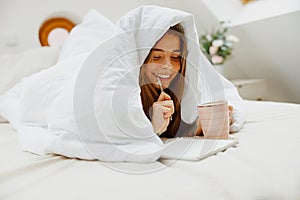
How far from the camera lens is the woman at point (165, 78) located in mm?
797

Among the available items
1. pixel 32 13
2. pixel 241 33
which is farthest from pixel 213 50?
pixel 32 13

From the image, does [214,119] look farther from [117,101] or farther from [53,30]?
[53,30]

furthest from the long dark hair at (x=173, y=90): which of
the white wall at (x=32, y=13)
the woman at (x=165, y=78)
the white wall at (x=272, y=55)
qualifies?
the white wall at (x=32, y=13)

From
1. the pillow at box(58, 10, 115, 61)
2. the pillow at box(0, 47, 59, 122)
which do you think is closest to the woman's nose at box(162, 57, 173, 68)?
the pillow at box(58, 10, 115, 61)

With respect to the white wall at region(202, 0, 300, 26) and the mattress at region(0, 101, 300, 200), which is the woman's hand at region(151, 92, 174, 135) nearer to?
the mattress at region(0, 101, 300, 200)

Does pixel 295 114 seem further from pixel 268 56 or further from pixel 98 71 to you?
pixel 268 56

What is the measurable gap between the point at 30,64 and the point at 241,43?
1659 mm

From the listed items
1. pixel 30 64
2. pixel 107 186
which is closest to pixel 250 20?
→ pixel 30 64

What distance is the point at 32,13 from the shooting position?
2.34 m

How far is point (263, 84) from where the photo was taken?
259 centimetres

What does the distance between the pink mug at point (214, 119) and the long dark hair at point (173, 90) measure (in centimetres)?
6

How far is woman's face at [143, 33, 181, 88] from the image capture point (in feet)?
2.59

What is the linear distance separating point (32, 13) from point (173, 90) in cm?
182

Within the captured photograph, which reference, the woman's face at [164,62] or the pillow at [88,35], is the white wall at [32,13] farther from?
the woman's face at [164,62]
